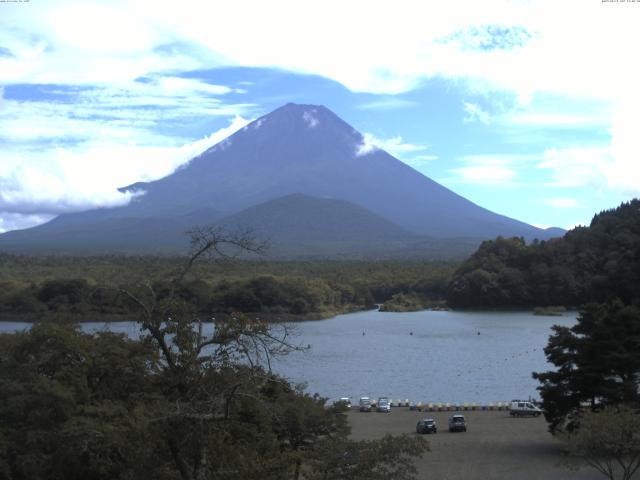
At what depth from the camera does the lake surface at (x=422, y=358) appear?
1014 inches

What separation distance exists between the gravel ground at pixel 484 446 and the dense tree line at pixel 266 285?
13.4m

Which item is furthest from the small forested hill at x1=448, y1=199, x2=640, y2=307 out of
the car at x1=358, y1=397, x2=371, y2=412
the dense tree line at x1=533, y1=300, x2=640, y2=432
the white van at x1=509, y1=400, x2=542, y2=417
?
the dense tree line at x1=533, y1=300, x2=640, y2=432

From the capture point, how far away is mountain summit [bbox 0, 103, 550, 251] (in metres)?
122

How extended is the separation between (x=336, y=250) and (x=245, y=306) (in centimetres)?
5872

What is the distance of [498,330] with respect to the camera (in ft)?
144

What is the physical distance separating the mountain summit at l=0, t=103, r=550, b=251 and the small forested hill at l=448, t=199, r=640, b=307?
183ft

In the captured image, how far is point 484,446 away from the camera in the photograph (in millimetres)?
16016

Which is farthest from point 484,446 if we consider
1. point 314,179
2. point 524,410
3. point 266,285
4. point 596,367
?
point 314,179

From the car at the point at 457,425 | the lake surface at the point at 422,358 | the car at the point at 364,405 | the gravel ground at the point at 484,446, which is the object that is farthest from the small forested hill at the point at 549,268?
the car at the point at 457,425

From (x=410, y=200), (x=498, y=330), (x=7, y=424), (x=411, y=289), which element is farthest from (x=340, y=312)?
(x=410, y=200)

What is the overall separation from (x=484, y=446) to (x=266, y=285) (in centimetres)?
3545

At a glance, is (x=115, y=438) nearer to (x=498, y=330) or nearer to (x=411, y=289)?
(x=498, y=330)

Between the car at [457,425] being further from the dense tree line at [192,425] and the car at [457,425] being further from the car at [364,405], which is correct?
the dense tree line at [192,425]

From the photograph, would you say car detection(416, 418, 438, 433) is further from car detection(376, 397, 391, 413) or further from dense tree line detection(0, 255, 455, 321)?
dense tree line detection(0, 255, 455, 321)
